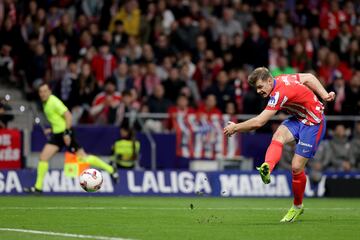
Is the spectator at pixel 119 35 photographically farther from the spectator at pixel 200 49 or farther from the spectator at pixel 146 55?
the spectator at pixel 200 49

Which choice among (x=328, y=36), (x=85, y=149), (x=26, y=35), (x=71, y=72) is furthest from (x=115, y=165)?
(x=328, y=36)

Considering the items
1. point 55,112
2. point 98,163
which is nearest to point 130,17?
point 98,163

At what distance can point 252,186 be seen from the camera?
2225cm

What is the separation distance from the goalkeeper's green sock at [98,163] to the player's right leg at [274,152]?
24.4 feet

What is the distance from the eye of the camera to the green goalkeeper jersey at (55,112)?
818 inches

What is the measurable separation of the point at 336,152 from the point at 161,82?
4437mm

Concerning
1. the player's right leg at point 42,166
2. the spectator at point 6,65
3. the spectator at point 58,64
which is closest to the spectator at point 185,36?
the spectator at point 58,64

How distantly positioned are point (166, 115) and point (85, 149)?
2002 mm

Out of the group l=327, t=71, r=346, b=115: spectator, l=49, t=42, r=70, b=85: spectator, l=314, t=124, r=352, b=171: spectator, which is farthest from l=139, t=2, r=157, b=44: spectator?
l=314, t=124, r=352, b=171: spectator

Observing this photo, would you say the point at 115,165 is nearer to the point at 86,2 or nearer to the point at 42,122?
the point at 42,122

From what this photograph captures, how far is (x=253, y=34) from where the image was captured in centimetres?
2634

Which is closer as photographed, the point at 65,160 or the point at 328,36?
the point at 65,160

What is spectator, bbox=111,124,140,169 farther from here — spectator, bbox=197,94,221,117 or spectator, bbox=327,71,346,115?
spectator, bbox=327,71,346,115

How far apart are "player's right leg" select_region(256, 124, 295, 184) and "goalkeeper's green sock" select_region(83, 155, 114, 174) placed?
7.44 m
